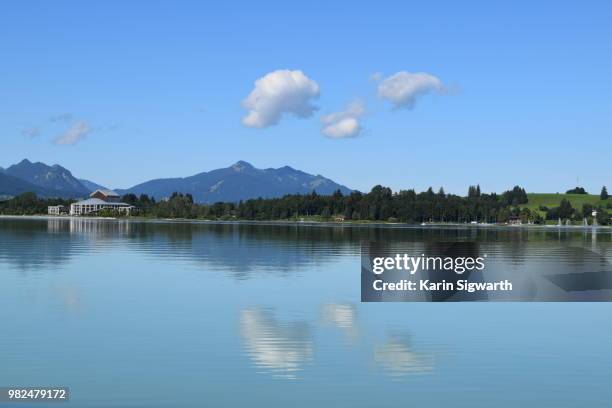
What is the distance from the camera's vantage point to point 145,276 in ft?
189

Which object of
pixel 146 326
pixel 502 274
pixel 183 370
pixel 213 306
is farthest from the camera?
pixel 502 274

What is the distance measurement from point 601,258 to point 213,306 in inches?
2246

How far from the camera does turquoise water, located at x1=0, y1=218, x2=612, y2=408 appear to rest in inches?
942

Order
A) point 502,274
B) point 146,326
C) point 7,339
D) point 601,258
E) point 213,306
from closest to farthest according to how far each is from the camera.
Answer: point 7,339
point 146,326
point 213,306
point 502,274
point 601,258

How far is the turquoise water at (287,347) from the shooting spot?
→ 78.5 ft

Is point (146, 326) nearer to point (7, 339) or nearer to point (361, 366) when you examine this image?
point (7, 339)

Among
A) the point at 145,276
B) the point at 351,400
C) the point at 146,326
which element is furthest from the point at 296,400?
the point at 145,276

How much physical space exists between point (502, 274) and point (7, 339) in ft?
143

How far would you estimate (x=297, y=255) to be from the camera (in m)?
86.0

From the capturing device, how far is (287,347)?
1193 inches

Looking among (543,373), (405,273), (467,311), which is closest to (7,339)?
(543,373)

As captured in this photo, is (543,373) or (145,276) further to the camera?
(145,276)

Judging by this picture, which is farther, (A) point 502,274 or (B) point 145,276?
(A) point 502,274

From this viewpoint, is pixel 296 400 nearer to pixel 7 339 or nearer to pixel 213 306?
pixel 7 339
